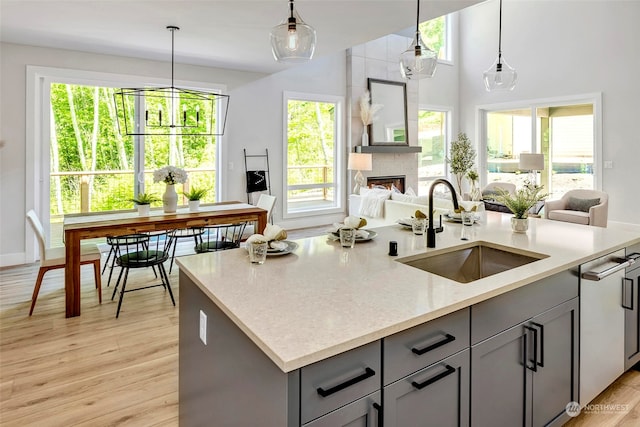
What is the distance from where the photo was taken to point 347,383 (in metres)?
1.09

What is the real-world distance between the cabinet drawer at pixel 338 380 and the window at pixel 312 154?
232 inches

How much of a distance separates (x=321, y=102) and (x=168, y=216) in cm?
417

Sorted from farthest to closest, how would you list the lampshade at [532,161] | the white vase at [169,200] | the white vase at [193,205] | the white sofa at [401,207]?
the lampshade at [532,161] → the white sofa at [401,207] → the white vase at [193,205] → the white vase at [169,200]

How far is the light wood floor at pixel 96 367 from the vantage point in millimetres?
2070

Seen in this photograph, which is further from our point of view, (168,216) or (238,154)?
(238,154)

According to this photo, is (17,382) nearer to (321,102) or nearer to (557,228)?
(557,228)

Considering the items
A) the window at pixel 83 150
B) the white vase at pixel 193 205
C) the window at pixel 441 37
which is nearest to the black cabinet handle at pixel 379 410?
the white vase at pixel 193 205

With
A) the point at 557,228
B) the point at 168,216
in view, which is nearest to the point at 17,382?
the point at 168,216

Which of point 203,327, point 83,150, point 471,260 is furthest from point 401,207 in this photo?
point 83,150

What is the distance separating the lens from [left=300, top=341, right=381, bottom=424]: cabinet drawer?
1.04 metres

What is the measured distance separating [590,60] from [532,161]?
2051 mm

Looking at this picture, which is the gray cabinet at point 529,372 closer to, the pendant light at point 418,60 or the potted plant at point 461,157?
the pendant light at point 418,60

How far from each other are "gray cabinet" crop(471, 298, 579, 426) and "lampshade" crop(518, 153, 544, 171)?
19.5ft

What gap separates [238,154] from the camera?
640 cm
